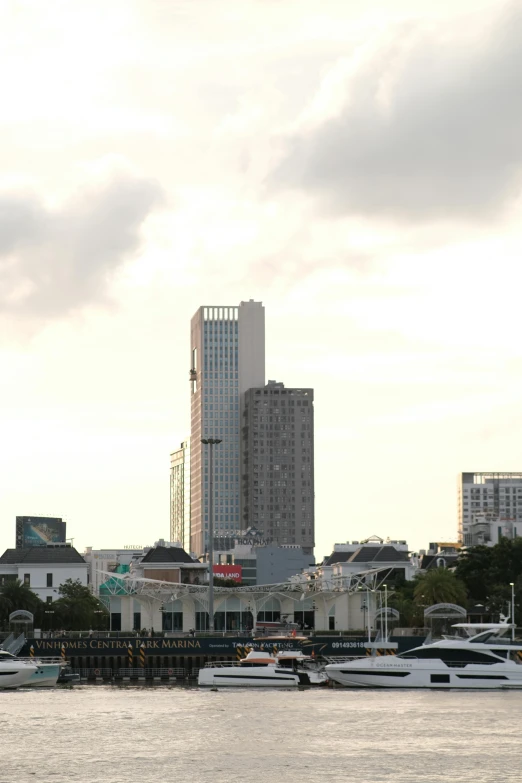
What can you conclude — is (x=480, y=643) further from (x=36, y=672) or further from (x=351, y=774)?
(x=351, y=774)

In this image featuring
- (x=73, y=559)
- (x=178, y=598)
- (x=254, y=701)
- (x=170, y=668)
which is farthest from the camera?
(x=73, y=559)

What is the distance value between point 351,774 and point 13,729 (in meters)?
22.9

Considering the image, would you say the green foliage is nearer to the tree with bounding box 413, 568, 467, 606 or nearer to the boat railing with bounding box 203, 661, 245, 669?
the tree with bounding box 413, 568, 467, 606

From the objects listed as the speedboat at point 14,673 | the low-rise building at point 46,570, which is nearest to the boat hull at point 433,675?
the speedboat at point 14,673

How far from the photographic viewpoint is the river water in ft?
186

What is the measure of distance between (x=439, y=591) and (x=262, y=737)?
76824mm

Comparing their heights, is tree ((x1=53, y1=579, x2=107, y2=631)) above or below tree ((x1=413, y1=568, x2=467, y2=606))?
below

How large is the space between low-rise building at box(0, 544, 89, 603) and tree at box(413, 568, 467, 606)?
216 ft

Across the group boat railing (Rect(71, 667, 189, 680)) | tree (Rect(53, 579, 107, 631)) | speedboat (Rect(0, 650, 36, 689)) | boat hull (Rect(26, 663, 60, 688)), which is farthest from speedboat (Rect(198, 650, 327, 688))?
tree (Rect(53, 579, 107, 631))

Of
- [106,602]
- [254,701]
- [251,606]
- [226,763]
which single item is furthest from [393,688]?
[106,602]

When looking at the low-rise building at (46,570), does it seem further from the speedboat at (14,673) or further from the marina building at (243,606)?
the speedboat at (14,673)

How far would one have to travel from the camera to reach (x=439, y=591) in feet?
467

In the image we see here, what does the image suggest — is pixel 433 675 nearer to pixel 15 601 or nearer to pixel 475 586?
pixel 15 601

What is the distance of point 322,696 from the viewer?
91125mm
